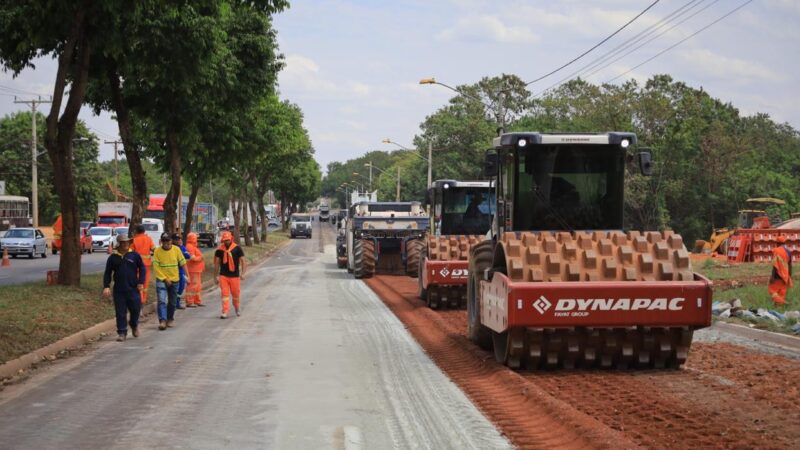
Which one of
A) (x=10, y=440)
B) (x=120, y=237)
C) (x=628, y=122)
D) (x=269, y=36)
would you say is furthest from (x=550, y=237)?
(x=628, y=122)

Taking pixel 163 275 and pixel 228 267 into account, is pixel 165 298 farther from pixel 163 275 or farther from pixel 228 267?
pixel 228 267

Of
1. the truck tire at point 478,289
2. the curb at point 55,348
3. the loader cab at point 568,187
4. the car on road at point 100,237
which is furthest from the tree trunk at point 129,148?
the car on road at point 100,237

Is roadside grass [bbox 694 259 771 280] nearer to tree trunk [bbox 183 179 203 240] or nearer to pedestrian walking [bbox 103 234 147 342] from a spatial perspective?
pedestrian walking [bbox 103 234 147 342]

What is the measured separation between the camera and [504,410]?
9.30 meters

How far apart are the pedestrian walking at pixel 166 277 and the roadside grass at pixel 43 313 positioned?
1209 millimetres

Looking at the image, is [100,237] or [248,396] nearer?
[248,396]

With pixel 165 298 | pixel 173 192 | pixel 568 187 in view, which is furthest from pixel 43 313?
pixel 173 192

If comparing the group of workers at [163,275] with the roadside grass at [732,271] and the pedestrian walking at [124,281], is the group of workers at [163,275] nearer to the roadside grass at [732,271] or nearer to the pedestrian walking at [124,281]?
the pedestrian walking at [124,281]

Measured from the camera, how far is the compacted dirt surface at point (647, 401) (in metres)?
7.83

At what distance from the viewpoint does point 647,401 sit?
9.45m

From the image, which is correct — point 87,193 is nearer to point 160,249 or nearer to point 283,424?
point 160,249

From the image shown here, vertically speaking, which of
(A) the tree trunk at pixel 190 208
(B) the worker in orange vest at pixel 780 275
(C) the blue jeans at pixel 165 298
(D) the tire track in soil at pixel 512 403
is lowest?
(D) the tire track in soil at pixel 512 403

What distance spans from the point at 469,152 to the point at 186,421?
7470cm

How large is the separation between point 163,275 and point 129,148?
1093 centimetres
